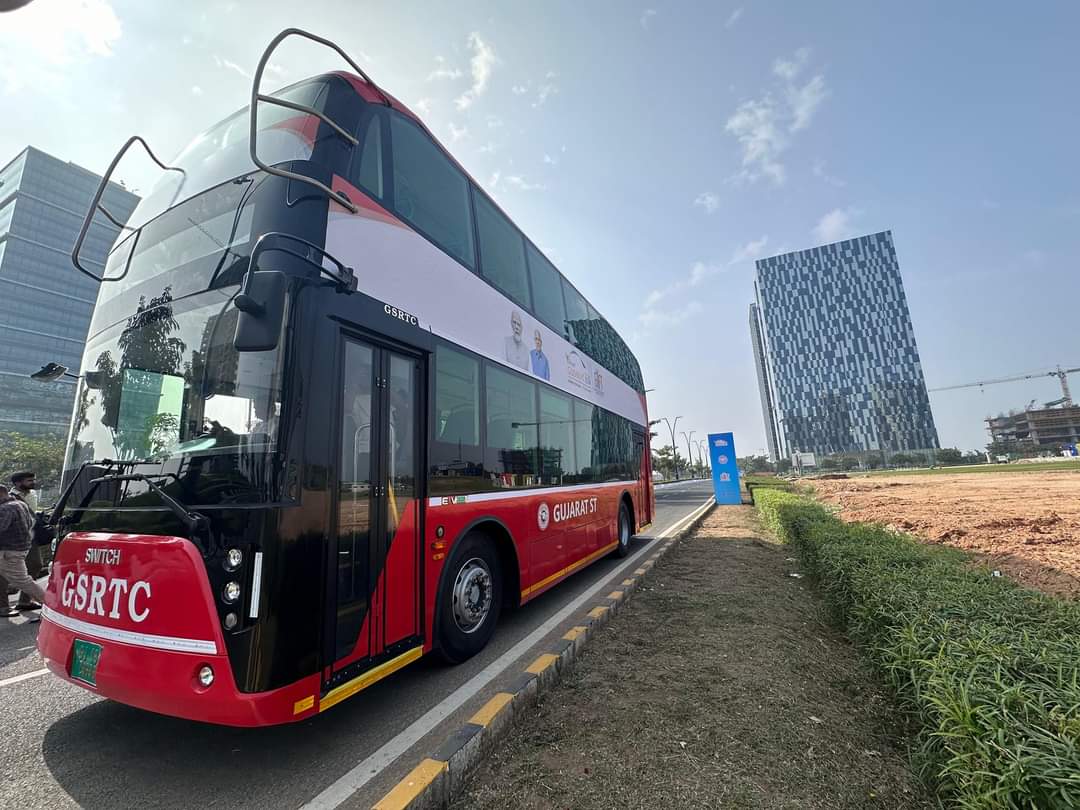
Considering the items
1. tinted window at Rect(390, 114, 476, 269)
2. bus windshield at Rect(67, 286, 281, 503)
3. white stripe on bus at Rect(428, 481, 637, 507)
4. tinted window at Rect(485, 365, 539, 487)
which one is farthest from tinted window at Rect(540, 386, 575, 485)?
bus windshield at Rect(67, 286, 281, 503)

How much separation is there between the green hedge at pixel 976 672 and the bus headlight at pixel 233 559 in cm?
332

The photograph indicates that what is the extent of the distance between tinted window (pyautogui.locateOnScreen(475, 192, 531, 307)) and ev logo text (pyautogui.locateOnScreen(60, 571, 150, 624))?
375cm

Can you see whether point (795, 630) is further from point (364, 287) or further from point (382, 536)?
point (364, 287)

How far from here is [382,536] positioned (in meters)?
3.28

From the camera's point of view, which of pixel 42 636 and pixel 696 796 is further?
pixel 42 636

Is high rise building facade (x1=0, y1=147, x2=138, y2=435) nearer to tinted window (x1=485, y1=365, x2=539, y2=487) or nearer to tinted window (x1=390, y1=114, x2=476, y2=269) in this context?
tinted window (x1=390, y1=114, x2=476, y2=269)

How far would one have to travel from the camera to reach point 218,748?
2.87 m

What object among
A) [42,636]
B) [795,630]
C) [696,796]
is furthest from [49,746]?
[795,630]

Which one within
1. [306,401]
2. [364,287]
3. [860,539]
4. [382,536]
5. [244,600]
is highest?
[364,287]

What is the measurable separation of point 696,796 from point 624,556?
706 cm

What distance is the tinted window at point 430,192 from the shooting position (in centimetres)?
399

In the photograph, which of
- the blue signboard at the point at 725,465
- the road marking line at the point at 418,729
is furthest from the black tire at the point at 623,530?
the blue signboard at the point at 725,465

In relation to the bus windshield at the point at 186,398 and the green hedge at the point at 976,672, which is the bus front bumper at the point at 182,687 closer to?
the bus windshield at the point at 186,398

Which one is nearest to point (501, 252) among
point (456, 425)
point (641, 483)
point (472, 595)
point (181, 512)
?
point (456, 425)
